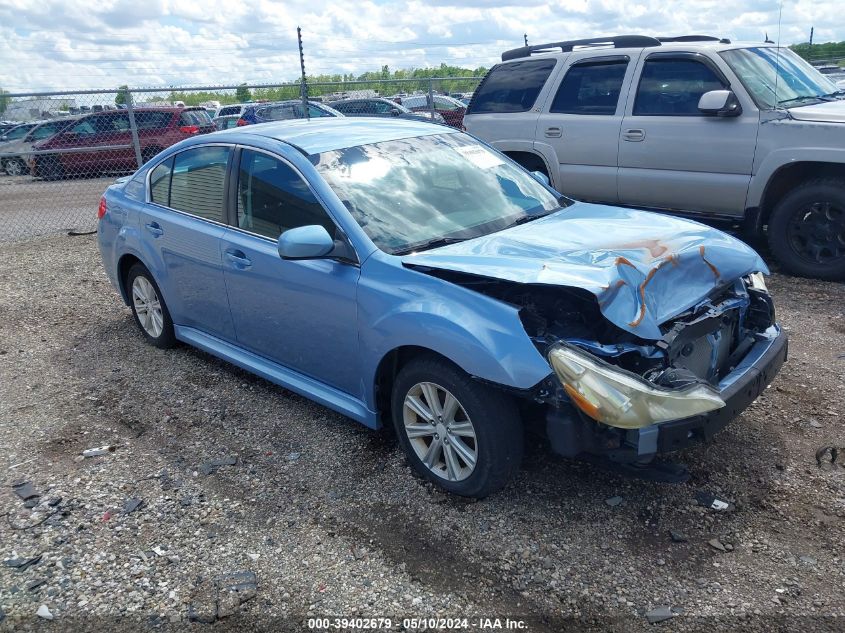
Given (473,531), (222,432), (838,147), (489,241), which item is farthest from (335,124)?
(838,147)

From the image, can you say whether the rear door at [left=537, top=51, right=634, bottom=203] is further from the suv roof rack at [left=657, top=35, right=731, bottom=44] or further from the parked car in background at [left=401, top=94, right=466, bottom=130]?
the parked car in background at [left=401, top=94, right=466, bottom=130]

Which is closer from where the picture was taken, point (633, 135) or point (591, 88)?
point (633, 135)

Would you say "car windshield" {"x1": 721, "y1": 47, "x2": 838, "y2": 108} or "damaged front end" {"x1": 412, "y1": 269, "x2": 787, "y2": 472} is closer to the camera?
"damaged front end" {"x1": 412, "y1": 269, "x2": 787, "y2": 472}

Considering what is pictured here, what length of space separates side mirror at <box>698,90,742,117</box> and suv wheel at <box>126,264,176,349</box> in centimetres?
483

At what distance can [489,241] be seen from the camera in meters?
3.83

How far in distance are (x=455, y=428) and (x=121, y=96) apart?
10690mm

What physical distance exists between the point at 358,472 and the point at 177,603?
1149mm

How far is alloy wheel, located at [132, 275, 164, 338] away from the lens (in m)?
5.57

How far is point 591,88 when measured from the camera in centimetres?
764

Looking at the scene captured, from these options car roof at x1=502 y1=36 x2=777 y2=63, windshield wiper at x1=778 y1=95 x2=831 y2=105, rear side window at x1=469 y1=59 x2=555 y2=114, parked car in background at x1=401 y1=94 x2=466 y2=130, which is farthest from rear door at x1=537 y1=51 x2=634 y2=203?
parked car in background at x1=401 y1=94 x2=466 y2=130

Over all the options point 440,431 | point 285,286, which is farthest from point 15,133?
point 440,431

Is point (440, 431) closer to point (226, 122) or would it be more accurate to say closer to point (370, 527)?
point (370, 527)

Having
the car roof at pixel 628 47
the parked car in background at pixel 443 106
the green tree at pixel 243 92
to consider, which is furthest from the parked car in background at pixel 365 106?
the car roof at pixel 628 47

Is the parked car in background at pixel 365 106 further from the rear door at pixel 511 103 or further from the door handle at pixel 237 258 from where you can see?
the door handle at pixel 237 258
